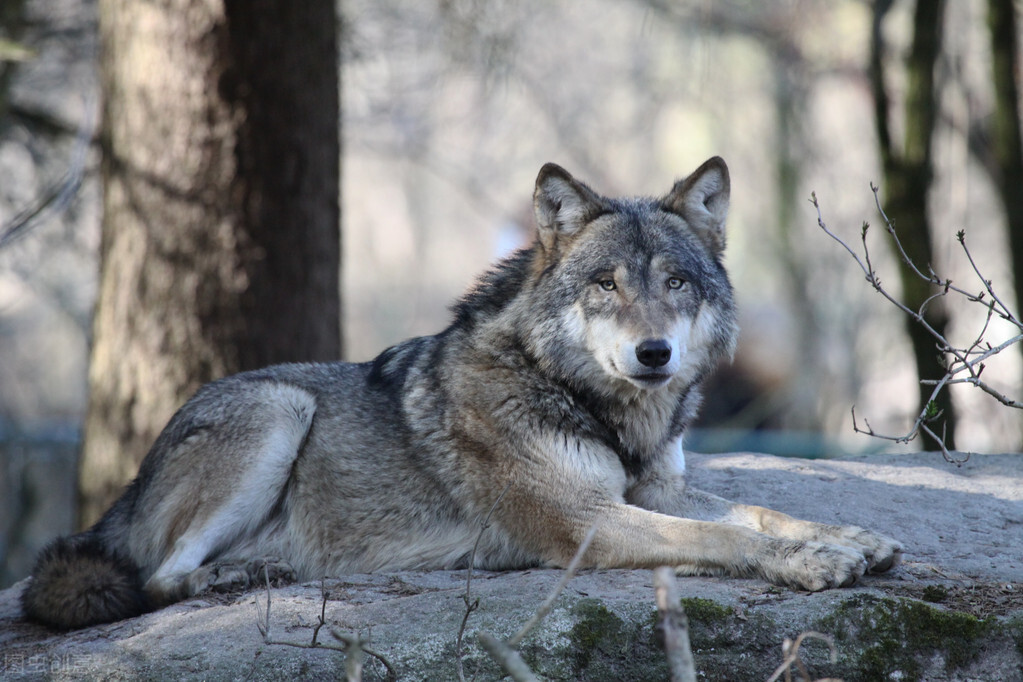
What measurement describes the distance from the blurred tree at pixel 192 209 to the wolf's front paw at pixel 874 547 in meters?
4.39

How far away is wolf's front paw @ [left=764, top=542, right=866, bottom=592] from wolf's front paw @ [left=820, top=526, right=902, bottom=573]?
0.17 m

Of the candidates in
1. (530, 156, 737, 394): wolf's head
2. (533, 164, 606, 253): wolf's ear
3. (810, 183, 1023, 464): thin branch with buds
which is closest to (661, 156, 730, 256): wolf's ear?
(530, 156, 737, 394): wolf's head

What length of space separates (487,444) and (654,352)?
931 mm

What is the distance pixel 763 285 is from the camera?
77.9 feet

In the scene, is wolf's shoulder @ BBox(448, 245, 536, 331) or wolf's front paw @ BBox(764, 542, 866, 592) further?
wolf's shoulder @ BBox(448, 245, 536, 331)

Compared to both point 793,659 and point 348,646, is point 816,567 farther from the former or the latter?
point 348,646

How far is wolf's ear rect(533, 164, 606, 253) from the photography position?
15.5 ft

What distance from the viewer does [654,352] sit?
418 cm

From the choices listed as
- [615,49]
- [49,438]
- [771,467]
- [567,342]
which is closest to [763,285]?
[615,49]

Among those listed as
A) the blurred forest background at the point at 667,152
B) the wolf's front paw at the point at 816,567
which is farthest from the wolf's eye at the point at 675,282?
the blurred forest background at the point at 667,152

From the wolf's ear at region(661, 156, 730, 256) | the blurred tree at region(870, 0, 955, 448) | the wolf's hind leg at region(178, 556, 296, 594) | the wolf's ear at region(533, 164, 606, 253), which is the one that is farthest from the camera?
the blurred tree at region(870, 0, 955, 448)

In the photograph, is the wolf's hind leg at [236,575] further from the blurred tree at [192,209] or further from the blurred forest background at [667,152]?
the blurred forest background at [667,152]

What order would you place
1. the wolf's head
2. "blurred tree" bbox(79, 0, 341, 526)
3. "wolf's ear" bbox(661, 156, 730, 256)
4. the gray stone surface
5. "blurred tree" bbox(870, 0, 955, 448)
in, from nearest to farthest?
the gray stone surface, the wolf's head, "wolf's ear" bbox(661, 156, 730, 256), "blurred tree" bbox(79, 0, 341, 526), "blurred tree" bbox(870, 0, 955, 448)

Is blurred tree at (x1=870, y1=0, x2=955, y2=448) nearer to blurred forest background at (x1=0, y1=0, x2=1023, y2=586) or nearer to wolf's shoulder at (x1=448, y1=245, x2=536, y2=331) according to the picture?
blurred forest background at (x1=0, y1=0, x2=1023, y2=586)
